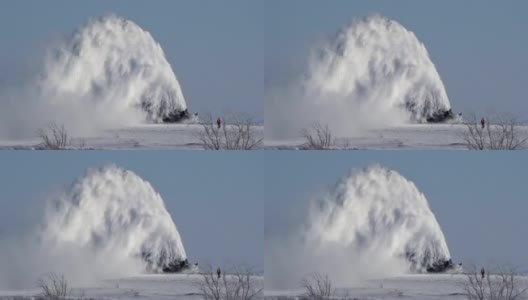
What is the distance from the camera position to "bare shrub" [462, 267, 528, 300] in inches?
1463

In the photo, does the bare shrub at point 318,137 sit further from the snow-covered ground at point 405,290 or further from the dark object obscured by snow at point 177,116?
the snow-covered ground at point 405,290

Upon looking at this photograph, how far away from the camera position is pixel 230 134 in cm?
3781

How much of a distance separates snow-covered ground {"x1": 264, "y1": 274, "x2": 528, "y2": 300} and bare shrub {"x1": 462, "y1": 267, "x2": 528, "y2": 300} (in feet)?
0.49

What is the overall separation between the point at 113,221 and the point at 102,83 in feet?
7.33

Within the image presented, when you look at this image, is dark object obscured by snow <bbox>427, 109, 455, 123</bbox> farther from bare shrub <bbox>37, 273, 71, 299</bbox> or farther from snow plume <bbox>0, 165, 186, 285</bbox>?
bare shrub <bbox>37, 273, 71, 299</bbox>

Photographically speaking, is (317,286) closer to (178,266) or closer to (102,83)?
(178,266)

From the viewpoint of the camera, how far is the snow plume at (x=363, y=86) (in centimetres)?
3800

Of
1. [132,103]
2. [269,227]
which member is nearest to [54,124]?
[132,103]

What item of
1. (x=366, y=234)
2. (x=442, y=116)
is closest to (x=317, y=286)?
(x=366, y=234)

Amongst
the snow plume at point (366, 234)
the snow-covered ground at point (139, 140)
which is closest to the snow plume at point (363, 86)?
the snow plume at point (366, 234)

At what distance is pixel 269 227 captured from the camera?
3769 cm

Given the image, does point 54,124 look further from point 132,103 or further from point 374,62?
point 374,62

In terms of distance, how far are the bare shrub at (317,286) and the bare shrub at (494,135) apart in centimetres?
303

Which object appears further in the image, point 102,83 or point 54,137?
point 102,83
